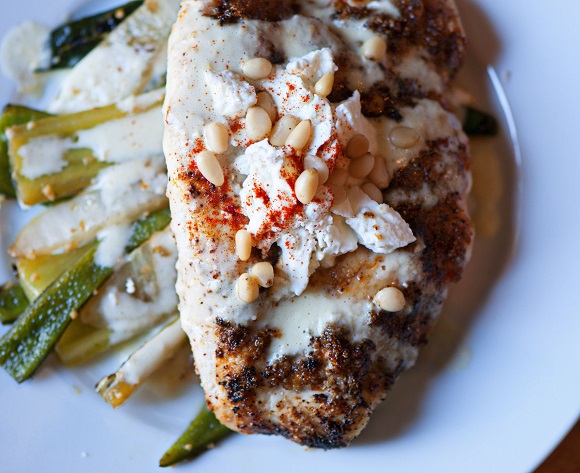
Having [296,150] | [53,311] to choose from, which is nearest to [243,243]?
[296,150]

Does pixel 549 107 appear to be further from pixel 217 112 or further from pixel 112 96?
pixel 112 96

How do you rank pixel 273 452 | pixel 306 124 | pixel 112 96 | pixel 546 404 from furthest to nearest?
pixel 112 96
pixel 273 452
pixel 546 404
pixel 306 124

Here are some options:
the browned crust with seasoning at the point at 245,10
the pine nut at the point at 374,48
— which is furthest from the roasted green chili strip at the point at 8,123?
the pine nut at the point at 374,48

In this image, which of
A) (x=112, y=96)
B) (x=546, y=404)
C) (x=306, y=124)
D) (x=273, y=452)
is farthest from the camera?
(x=112, y=96)

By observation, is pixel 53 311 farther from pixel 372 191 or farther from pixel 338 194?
pixel 372 191

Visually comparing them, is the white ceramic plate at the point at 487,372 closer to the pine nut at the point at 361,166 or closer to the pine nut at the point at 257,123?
the pine nut at the point at 361,166

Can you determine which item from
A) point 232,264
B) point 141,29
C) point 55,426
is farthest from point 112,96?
point 55,426
